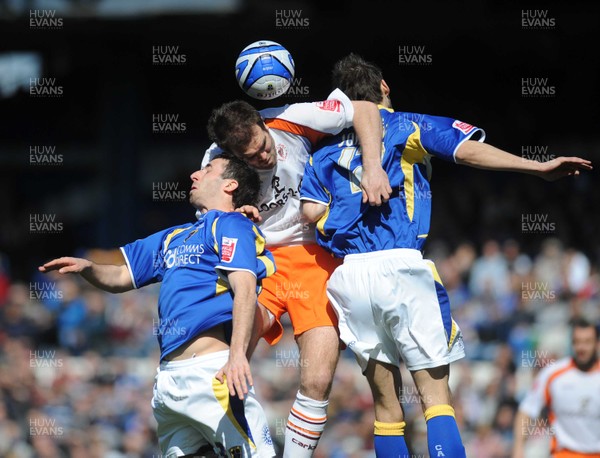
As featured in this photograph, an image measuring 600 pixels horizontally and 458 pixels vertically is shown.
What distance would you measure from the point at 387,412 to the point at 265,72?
6.95ft

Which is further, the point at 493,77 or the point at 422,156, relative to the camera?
the point at 493,77

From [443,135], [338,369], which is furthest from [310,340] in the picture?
[338,369]

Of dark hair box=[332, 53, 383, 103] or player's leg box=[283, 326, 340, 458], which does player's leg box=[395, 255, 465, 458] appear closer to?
player's leg box=[283, 326, 340, 458]

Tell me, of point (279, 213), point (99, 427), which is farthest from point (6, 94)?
point (279, 213)

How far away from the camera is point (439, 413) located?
18.5 feet

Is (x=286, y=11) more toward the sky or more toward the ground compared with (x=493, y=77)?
more toward the sky

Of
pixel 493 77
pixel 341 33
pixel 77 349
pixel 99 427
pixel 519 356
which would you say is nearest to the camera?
pixel 519 356

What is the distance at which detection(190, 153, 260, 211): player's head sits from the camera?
5.76 meters

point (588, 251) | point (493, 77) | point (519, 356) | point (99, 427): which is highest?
point (493, 77)

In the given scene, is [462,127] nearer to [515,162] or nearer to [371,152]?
[515,162]

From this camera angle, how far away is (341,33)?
1702 centimetres

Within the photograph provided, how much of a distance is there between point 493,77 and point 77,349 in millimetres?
8746

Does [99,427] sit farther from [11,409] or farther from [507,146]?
[507,146]

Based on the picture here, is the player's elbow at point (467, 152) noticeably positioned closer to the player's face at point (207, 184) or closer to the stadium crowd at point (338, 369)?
the player's face at point (207, 184)
